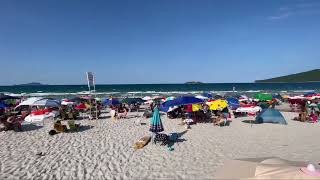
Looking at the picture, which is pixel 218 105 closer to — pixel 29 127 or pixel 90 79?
pixel 90 79

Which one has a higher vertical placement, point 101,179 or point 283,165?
point 283,165

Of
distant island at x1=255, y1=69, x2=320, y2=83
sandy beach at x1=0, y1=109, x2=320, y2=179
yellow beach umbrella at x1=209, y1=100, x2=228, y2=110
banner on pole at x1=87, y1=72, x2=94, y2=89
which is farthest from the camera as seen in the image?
distant island at x1=255, y1=69, x2=320, y2=83

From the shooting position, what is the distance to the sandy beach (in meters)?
8.74

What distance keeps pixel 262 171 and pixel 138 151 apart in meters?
7.04

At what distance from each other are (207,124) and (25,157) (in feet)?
35.4

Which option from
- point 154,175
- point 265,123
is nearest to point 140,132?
point 154,175

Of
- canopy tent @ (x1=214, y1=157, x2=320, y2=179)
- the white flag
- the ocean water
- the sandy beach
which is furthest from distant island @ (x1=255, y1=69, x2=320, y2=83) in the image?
canopy tent @ (x1=214, y1=157, x2=320, y2=179)

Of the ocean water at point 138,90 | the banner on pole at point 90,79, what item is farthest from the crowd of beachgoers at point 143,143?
the ocean water at point 138,90

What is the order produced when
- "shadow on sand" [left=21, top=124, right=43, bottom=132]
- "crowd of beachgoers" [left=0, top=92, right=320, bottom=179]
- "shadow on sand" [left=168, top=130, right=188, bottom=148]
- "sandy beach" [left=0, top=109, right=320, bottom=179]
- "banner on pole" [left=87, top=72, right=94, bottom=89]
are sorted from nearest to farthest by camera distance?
"sandy beach" [left=0, top=109, right=320, bottom=179] → "crowd of beachgoers" [left=0, top=92, right=320, bottom=179] → "shadow on sand" [left=168, top=130, right=188, bottom=148] → "shadow on sand" [left=21, top=124, right=43, bottom=132] → "banner on pole" [left=87, top=72, right=94, bottom=89]

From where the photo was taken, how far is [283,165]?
5016mm

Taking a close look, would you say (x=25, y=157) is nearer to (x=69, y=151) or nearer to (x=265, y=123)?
(x=69, y=151)

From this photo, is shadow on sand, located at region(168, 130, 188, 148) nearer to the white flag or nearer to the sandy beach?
the sandy beach

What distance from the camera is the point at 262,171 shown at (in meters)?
4.74

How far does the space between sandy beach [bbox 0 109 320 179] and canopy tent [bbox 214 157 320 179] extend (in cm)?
299
